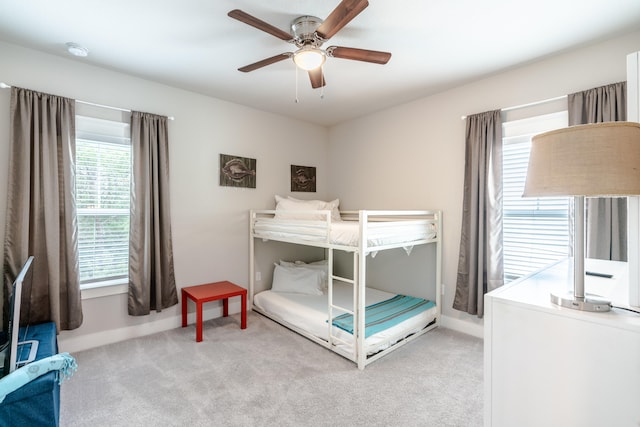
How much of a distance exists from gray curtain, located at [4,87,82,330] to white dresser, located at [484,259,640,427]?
303cm

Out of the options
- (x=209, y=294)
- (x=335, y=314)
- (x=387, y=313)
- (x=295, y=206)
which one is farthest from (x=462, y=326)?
(x=209, y=294)

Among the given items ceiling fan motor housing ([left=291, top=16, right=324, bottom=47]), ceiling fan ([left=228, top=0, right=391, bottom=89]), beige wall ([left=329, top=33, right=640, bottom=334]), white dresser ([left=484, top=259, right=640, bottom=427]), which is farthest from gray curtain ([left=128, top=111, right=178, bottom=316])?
white dresser ([left=484, top=259, right=640, bottom=427])

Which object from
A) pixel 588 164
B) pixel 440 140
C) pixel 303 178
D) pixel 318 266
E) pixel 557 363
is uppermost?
pixel 440 140

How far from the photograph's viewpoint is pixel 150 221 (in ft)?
9.39

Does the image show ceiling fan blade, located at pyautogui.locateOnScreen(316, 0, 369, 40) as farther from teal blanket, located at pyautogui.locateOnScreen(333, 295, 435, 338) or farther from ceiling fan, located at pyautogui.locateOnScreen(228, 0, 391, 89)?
teal blanket, located at pyautogui.locateOnScreen(333, 295, 435, 338)

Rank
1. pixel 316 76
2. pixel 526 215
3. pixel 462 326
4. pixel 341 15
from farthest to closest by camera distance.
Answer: pixel 462 326 < pixel 526 215 < pixel 316 76 < pixel 341 15

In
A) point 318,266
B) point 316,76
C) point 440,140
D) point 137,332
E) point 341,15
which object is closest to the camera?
point 341,15

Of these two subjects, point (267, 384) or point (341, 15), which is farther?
point (267, 384)

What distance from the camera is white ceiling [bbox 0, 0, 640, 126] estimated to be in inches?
72.4

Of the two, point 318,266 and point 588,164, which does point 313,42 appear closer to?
point 588,164

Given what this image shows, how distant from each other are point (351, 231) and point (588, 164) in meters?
1.71

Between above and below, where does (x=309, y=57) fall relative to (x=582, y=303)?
above

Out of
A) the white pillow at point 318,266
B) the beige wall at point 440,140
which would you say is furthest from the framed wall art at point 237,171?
the beige wall at point 440,140

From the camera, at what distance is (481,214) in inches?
108
